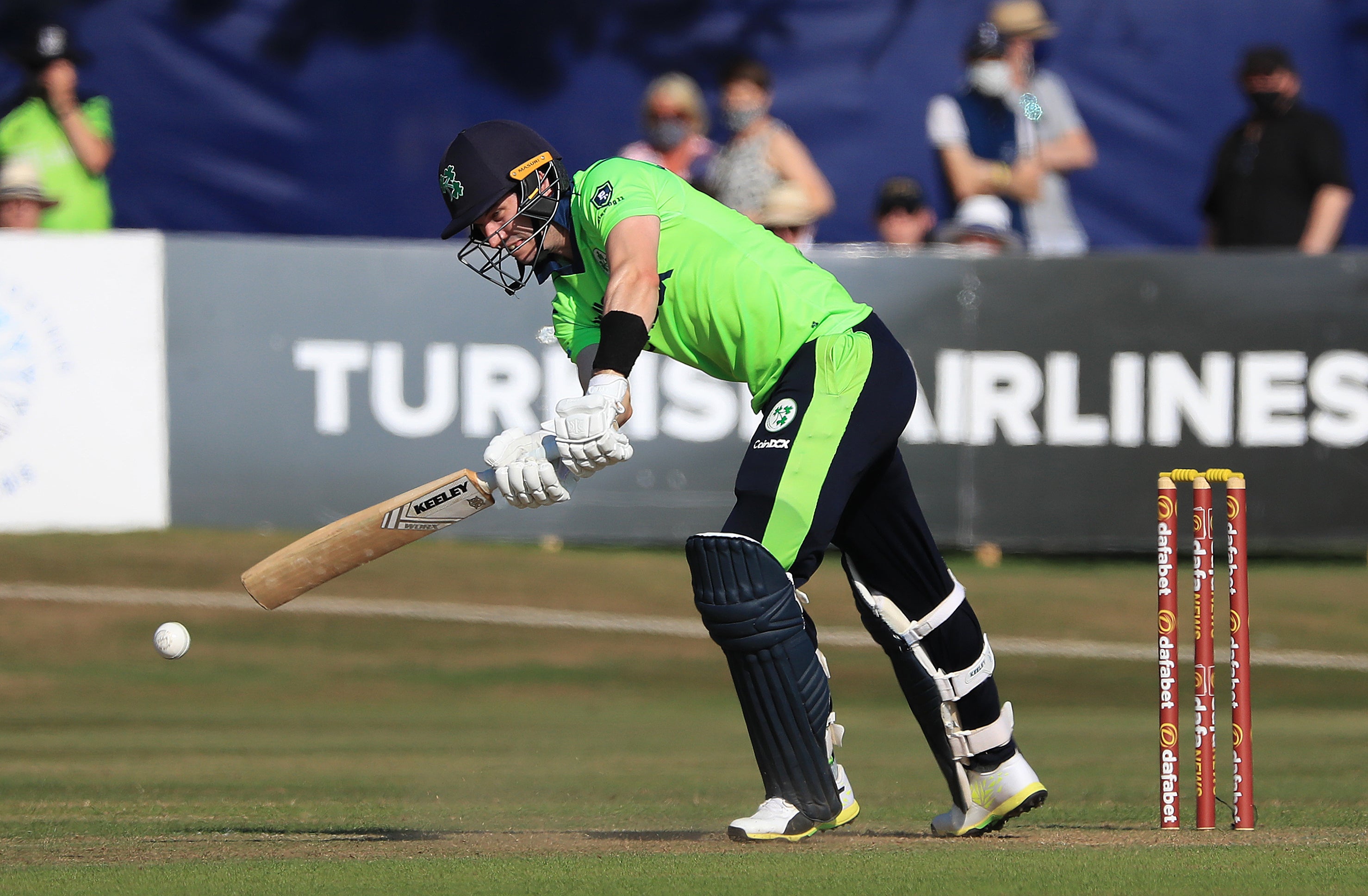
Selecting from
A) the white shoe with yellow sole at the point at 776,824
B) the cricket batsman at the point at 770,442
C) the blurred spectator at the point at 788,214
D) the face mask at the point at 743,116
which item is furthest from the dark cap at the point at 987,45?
the white shoe with yellow sole at the point at 776,824

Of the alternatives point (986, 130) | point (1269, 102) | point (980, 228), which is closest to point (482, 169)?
point (980, 228)

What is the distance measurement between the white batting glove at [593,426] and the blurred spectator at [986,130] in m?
6.79

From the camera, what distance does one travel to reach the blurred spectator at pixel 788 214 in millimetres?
10648

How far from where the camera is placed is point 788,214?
10.7 m

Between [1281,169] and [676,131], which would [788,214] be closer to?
[676,131]

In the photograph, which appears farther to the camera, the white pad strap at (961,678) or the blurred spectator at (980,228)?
the blurred spectator at (980,228)

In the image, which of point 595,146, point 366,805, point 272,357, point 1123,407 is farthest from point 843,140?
point 366,805

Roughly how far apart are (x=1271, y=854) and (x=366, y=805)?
8.94ft

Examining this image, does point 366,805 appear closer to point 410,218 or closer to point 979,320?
point 979,320

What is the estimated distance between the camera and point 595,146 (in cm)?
1431

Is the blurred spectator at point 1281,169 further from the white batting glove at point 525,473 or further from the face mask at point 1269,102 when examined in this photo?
the white batting glove at point 525,473

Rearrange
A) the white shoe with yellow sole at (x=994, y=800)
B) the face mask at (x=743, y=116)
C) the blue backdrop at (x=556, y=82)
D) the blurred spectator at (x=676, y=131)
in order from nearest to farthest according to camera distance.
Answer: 1. the white shoe with yellow sole at (x=994, y=800)
2. the face mask at (x=743, y=116)
3. the blurred spectator at (x=676, y=131)
4. the blue backdrop at (x=556, y=82)

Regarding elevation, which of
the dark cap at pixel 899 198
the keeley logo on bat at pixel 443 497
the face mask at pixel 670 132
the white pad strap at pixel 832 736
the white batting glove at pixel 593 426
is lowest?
the white pad strap at pixel 832 736

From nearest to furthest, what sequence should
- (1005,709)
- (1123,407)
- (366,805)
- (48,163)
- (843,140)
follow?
1. (1005,709)
2. (366,805)
3. (1123,407)
4. (48,163)
5. (843,140)
